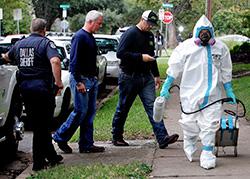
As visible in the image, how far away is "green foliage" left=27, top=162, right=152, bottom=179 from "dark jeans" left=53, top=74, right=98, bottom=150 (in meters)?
0.95

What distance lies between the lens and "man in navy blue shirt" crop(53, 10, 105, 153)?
801 centimetres

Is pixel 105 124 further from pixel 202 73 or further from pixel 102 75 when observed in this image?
pixel 102 75

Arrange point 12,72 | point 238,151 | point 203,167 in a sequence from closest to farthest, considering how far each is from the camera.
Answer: point 203,167 → point 238,151 → point 12,72

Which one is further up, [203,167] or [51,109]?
[51,109]

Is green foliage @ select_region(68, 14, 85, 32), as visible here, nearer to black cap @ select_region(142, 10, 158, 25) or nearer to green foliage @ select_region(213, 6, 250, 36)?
green foliage @ select_region(213, 6, 250, 36)

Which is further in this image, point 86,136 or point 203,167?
point 86,136

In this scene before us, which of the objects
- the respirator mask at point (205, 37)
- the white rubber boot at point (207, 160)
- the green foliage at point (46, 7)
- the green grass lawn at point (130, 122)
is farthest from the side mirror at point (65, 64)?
the green foliage at point (46, 7)

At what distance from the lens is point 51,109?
7.51 metres

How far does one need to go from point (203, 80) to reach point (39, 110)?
2010mm

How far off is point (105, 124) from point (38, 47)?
3.79 metres

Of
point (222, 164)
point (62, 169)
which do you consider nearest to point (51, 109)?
point (62, 169)

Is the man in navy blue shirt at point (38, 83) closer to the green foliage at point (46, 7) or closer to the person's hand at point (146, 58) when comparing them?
the person's hand at point (146, 58)

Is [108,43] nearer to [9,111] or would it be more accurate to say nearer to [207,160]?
[9,111]

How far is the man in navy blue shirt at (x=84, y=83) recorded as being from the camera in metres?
8.01
